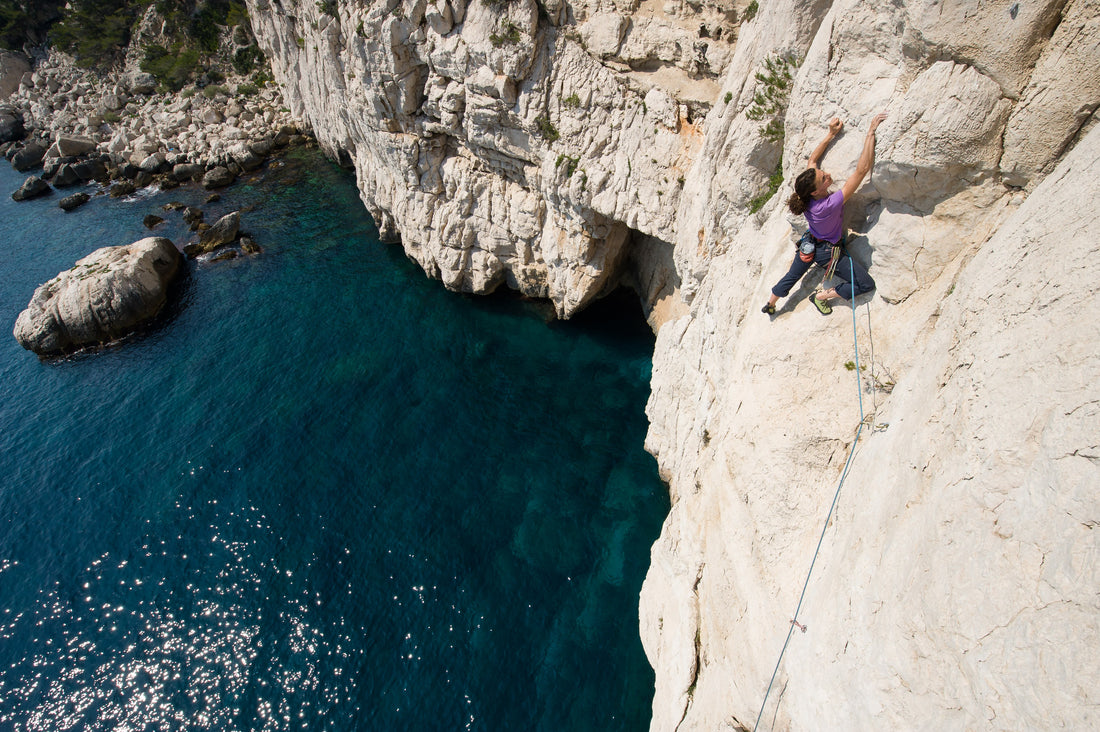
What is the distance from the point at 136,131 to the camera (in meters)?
50.2

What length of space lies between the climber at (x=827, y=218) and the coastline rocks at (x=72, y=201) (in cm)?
5740

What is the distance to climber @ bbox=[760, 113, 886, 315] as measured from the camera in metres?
8.00

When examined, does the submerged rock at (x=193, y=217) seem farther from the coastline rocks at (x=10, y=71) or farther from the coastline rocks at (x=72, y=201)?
the coastline rocks at (x=10, y=71)

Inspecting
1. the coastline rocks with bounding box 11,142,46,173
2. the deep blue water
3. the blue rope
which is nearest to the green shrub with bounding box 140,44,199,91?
the coastline rocks with bounding box 11,142,46,173

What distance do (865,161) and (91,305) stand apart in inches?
1452

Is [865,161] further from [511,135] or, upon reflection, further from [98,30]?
[98,30]

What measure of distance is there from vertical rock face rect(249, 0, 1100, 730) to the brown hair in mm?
628

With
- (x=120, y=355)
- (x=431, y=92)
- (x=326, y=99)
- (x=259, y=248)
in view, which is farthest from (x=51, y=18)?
(x=431, y=92)

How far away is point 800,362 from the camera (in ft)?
29.7

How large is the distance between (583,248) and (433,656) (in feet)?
54.9

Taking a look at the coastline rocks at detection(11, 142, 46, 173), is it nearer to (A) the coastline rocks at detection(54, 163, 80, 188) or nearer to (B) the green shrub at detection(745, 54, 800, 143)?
(A) the coastline rocks at detection(54, 163, 80, 188)

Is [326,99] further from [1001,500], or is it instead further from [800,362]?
[1001,500]

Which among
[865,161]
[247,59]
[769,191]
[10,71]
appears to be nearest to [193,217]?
[247,59]

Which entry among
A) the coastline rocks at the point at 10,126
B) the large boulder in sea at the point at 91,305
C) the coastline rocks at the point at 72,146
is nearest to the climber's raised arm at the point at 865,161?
the large boulder in sea at the point at 91,305
